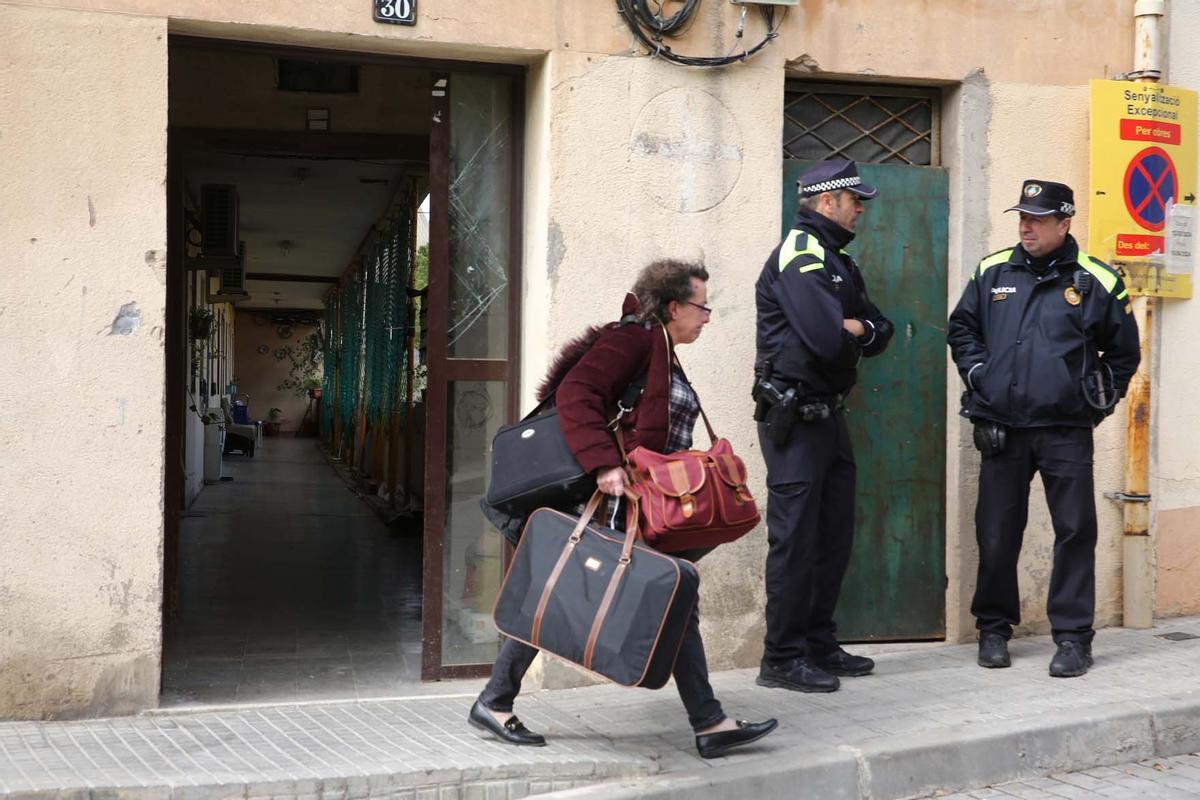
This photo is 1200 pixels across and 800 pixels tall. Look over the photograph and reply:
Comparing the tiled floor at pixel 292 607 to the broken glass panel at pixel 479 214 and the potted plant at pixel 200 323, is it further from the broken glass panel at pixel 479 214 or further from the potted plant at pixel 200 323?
the potted plant at pixel 200 323

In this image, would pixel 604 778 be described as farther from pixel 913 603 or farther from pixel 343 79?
pixel 343 79

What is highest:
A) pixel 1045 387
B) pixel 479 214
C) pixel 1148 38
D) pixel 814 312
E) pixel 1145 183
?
pixel 1148 38

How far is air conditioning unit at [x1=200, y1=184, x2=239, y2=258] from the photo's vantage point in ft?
36.1

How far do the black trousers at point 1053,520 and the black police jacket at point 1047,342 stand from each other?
13cm

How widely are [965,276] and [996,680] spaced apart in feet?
6.46

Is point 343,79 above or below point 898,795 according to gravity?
above

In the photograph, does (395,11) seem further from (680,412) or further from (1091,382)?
(1091,382)

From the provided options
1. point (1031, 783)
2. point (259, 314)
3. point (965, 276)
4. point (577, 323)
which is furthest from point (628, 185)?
point (259, 314)

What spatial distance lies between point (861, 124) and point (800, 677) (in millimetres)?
2771

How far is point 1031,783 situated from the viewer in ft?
16.3

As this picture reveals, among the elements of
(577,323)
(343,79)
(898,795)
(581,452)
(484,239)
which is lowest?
(898,795)

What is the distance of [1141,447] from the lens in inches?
266

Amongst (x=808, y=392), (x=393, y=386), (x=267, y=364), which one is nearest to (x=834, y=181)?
(x=808, y=392)

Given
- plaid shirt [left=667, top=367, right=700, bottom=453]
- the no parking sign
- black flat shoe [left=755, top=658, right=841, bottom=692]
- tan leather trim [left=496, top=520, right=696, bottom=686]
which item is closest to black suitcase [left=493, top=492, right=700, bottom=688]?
tan leather trim [left=496, top=520, right=696, bottom=686]
